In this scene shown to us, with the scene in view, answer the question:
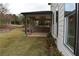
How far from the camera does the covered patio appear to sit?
4273mm

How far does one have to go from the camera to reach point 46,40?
506 cm

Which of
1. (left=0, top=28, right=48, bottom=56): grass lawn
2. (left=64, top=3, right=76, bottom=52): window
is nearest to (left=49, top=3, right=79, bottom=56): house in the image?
(left=64, top=3, right=76, bottom=52): window

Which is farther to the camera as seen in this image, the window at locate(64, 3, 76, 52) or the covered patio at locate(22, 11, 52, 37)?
the covered patio at locate(22, 11, 52, 37)

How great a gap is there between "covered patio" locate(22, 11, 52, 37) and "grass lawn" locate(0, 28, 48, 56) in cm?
23

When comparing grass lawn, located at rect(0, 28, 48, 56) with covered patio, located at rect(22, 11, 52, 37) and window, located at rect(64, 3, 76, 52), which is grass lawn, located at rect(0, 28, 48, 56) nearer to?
covered patio, located at rect(22, 11, 52, 37)

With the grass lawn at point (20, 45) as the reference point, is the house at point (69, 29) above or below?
above

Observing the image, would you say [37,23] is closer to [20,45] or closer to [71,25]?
[20,45]

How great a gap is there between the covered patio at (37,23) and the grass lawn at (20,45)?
9.2 inches

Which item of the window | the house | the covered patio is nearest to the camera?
the house

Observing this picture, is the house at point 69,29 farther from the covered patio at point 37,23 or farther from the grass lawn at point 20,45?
the grass lawn at point 20,45

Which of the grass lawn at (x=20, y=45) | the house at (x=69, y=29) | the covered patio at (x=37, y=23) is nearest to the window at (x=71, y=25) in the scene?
the house at (x=69, y=29)

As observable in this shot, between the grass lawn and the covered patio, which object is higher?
the covered patio

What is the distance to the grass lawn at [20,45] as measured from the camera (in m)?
4.29

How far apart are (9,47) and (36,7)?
1.65 m
